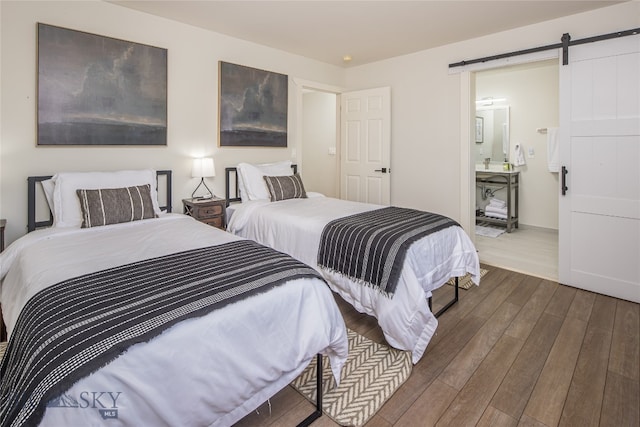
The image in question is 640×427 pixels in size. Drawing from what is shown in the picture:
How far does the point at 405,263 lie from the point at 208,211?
207 cm

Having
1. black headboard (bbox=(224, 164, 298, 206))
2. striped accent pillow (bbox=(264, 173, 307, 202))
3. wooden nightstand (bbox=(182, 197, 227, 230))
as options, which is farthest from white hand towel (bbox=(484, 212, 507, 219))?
wooden nightstand (bbox=(182, 197, 227, 230))

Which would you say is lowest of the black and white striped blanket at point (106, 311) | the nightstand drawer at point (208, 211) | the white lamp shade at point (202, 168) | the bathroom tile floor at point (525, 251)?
the bathroom tile floor at point (525, 251)

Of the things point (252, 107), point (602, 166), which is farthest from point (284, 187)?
point (602, 166)

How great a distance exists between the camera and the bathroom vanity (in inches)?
209

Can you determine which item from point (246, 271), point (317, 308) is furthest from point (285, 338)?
point (246, 271)

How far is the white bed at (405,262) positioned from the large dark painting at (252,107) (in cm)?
53

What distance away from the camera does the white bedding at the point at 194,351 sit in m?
1.08

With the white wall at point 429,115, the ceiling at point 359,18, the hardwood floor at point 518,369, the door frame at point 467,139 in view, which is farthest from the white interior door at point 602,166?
the door frame at point 467,139

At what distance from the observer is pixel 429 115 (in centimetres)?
445

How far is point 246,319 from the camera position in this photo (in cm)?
138

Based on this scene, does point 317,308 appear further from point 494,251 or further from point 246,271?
point 494,251

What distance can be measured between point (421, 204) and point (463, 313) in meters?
2.05

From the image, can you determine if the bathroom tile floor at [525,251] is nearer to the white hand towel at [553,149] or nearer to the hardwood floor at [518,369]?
the hardwood floor at [518,369]

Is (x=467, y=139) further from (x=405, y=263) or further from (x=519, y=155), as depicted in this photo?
(x=405, y=263)
